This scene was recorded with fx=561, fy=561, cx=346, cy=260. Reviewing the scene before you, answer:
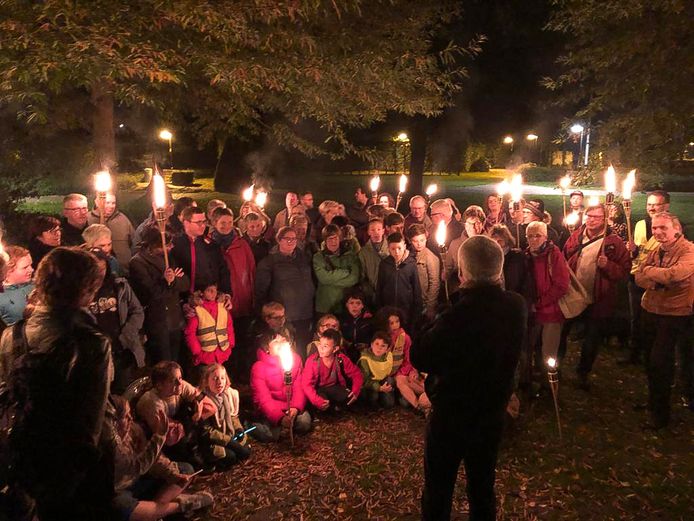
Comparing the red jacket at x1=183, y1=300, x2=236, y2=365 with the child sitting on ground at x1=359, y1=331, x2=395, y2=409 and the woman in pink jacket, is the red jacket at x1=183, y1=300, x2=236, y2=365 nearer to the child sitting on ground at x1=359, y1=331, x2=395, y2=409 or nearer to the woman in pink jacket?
the woman in pink jacket

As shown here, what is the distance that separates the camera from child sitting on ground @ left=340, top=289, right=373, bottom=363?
259 inches

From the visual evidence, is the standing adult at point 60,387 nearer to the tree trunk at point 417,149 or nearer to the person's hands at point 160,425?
the person's hands at point 160,425

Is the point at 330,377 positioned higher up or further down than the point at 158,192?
further down

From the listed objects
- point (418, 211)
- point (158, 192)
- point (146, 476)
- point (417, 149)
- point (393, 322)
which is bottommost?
point (146, 476)

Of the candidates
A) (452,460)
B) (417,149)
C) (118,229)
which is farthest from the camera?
(417,149)

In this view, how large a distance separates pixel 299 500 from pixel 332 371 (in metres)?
1.63

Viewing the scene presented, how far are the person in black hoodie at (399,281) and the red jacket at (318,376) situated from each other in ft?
3.17

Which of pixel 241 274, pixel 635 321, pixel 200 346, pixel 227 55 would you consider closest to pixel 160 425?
pixel 200 346

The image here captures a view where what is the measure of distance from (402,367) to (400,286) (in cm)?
96

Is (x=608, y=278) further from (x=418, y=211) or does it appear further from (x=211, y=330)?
(x=211, y=330)

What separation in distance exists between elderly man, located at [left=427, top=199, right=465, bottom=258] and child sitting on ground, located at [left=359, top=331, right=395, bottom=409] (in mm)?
1760

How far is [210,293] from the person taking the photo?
235 inches

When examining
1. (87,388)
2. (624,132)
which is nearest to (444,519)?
(87,388)

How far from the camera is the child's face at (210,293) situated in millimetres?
5973
